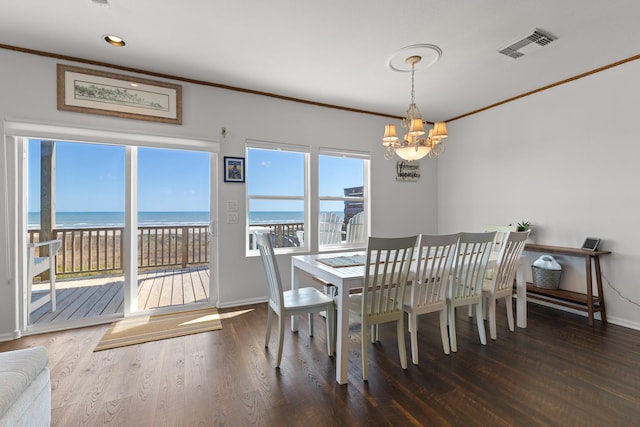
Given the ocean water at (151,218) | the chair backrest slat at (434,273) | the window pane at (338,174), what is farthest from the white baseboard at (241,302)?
the chair backrest slat at (434,273)

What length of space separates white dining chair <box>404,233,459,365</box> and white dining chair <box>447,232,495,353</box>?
0.09 meters

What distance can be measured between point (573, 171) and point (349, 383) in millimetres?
3394

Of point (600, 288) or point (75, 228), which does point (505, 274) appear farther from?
point (75, 228)

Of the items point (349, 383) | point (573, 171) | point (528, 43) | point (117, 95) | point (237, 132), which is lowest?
point (349, 383)

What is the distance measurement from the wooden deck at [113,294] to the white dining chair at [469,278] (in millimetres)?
2736

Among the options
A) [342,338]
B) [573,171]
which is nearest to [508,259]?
[573,171]

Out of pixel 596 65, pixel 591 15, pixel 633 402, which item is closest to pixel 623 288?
pixel 633 402

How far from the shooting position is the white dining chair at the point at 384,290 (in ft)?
6.45

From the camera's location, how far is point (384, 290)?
2123mm

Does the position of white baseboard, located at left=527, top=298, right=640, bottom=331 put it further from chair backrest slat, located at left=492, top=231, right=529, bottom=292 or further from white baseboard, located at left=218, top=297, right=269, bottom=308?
white baseboard, located at left=218, top=297, right=269, bottom=308

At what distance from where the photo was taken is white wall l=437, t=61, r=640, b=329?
2.89 metres

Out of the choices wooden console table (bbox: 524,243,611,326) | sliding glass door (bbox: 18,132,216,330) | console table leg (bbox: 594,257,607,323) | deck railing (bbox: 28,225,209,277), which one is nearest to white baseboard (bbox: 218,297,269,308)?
sliding glass door (bbox: 18,132,216,330)

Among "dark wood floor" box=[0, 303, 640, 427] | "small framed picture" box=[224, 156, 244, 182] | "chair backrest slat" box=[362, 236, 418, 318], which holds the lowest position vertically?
"dark wood floor" box=[0, 303, 640, 427]

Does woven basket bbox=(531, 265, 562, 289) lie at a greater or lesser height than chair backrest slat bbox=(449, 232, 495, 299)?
lesser
